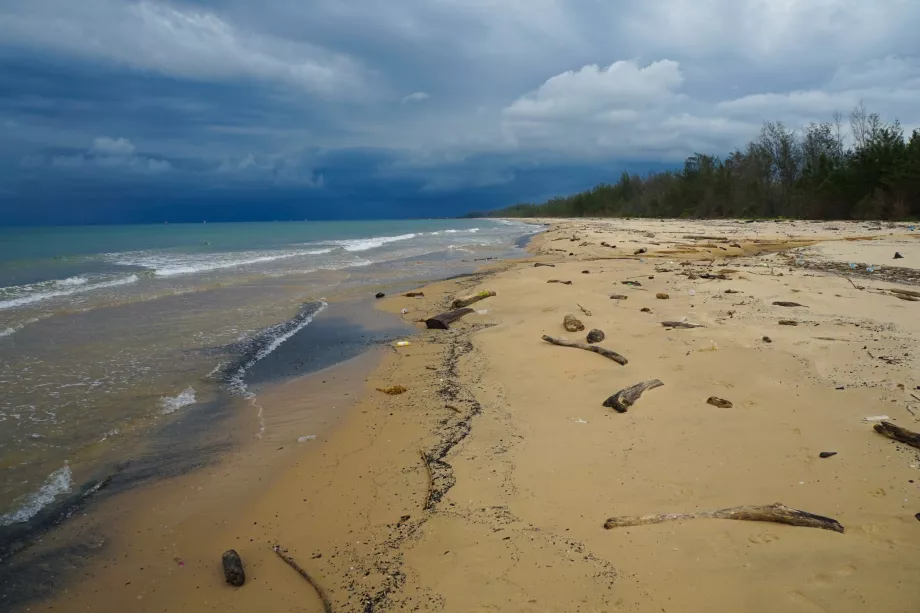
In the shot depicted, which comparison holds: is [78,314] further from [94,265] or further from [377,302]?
[94,265]

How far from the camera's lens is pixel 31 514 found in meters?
3.72

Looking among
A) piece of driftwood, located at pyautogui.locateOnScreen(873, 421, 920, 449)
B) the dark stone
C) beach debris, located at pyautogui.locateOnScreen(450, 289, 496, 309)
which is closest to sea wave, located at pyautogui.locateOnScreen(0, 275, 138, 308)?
beach debris, located at pyautogui.locateOnScreen(450, 289, 496, 309)

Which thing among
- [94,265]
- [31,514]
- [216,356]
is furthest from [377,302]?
[94,265]

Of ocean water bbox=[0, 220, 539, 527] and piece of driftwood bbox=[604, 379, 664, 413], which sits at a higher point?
piece of driftwood bbox=[604, 379, 664, 413]

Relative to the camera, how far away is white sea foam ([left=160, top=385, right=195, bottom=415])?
5804 mm

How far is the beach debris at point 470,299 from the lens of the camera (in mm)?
10781

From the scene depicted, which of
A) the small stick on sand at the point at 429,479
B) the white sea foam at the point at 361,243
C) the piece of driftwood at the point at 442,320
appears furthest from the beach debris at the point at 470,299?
the white sea foam at the point at 361,243

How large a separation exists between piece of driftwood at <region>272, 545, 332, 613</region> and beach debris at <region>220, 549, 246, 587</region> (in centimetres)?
24

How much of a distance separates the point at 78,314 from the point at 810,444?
1396cm

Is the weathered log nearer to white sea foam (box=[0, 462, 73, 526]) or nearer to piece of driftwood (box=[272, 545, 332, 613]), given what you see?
piece of driftwood (box=[272, 545, 332, 613])

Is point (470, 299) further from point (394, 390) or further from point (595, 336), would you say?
point (394, 390)

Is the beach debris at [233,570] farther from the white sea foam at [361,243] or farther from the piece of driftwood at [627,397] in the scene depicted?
the white sea foam at [361,243]

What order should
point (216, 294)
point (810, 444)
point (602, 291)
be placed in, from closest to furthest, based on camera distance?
point (810, 444)
point (602, 291)
point (216, 294)

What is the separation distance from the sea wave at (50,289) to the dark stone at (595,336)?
1452 centimetres
